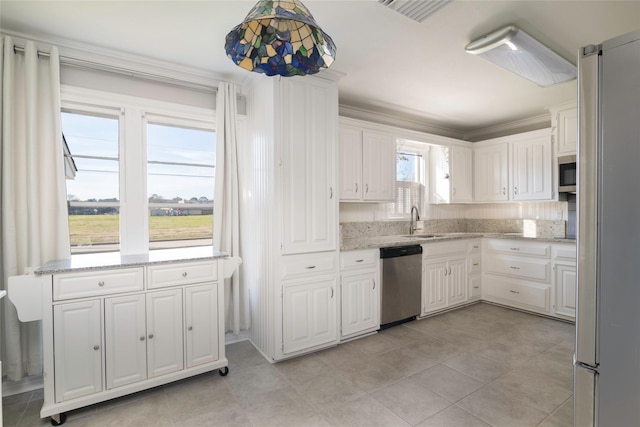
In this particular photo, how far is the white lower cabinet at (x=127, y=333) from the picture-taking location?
78.3 inches

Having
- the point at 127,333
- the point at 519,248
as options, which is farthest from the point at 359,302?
the point at 519,248

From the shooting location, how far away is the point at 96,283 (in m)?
2.09

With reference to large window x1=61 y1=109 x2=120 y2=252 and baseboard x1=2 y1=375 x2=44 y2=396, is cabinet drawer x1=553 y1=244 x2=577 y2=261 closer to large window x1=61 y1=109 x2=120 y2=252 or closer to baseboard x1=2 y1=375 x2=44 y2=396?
large window x1=61 y1=109 x2=120 y2=252

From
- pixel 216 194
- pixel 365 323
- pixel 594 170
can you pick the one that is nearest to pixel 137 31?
pixel 216 194

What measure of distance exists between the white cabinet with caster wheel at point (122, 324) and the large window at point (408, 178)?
278cm

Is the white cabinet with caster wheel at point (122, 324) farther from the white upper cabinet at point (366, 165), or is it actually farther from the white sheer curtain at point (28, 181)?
the white upper cabinet at point (366, 165)

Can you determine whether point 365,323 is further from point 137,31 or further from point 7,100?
point 7,100

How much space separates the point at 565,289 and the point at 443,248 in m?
1.40

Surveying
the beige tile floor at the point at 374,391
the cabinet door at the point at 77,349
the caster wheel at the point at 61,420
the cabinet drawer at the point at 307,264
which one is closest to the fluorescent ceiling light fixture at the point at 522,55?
the cabinet drawer at the point at 307,264

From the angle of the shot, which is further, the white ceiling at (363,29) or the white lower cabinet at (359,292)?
the white lower cabinet at (359,292)

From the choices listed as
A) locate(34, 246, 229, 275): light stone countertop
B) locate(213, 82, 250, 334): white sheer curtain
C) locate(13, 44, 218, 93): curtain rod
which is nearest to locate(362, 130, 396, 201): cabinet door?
locate(213, 82, 250, 334): white sheer curtain

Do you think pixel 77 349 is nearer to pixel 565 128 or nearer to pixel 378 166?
pixel 378 166

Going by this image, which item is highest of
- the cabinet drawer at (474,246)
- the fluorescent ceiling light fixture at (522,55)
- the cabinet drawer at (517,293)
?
the fluorescent ceiling light fixture at (522,55)

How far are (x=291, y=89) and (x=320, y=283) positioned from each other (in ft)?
A: 5.87
